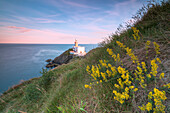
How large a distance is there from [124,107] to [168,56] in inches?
56.1

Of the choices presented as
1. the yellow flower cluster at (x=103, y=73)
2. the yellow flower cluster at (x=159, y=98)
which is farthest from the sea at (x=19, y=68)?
the yellow flower cluster at (x=159, y=98)

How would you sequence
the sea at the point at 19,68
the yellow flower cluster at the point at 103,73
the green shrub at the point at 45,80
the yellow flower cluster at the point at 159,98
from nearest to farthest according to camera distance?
the yellow flower cluster at the point at 159,98 < the yellow flower cluster at the point at 103,73 < the green shrub at the point at 45,80 < the sea at the point at 19,68

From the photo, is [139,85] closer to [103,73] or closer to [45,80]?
[103,73]

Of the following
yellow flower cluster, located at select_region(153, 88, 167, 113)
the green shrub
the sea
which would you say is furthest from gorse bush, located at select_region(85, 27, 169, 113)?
the green shrub

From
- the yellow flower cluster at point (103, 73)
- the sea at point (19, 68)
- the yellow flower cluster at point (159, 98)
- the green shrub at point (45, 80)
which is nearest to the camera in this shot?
the yellow flower cluster at point (159, 98)

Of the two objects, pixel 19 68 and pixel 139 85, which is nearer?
pixel 139 85

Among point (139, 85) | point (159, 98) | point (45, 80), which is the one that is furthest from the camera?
point (45, 80)

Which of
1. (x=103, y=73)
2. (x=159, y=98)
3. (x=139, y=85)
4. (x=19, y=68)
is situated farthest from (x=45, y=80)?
(x=19, y=68)

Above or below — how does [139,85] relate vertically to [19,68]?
above

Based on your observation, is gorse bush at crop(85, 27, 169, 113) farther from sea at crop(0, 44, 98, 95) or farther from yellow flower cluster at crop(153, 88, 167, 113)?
sea at crop(0, 44, 98, 95)

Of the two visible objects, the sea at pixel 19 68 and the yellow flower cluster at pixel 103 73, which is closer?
the yellow flower cluster at pixel 103 73

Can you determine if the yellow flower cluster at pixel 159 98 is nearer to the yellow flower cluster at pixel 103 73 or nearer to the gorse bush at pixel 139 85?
the gorse bush at pixel 139 85

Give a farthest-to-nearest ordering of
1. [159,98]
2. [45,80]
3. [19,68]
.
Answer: [19,68], [45,80], [159,98]

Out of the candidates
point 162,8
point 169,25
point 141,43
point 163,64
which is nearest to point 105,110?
point 163,64
